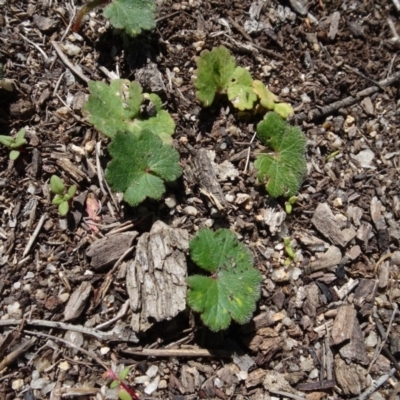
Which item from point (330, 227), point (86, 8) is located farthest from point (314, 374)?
point (86, 8)

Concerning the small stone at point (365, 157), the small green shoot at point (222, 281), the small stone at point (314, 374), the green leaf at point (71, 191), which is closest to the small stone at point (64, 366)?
the small green shoot at point (222, 281)

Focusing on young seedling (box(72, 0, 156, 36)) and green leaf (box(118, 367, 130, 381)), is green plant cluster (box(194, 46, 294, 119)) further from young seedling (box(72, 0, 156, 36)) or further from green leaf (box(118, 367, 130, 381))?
green leaf (box(118, 367, 130, 381))

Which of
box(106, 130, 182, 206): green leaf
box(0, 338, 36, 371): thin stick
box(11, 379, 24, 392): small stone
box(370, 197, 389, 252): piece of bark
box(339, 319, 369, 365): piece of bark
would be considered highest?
box(370, 197, 389, 252): piece of bark

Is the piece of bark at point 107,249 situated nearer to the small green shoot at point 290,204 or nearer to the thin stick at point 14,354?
the thin stick at point 14,354

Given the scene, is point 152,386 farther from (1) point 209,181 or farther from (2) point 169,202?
(1) point 209,181

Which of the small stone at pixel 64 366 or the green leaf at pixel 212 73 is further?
the green leaf at pixel 212 73

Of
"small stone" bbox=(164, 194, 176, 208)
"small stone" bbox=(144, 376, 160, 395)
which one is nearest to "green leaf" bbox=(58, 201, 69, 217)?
"small stone" bbox=(164, 194, 176, 208)
